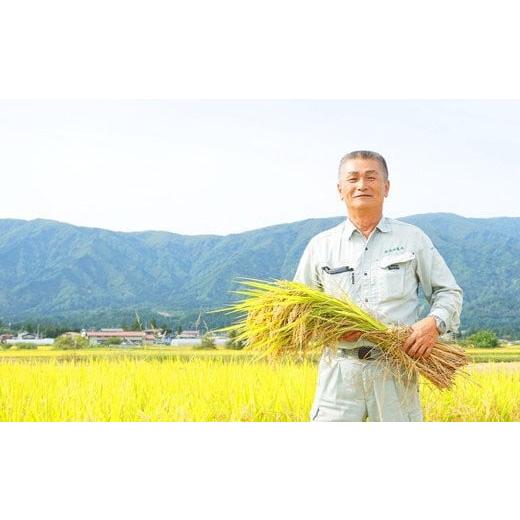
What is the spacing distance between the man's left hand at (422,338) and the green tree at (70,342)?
6.19 ft

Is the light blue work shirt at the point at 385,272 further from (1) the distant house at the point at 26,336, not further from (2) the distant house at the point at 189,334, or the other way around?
(1) the distant house at the point at 26,336

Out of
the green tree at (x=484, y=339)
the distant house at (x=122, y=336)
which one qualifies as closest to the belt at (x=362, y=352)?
the green tree at (x=484, y=339)

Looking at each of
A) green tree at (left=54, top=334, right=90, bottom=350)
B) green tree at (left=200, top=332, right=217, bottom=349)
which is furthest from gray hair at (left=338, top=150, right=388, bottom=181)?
green tree at (left=54, top=334, right=90, bottom=350)

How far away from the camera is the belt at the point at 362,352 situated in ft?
7.38

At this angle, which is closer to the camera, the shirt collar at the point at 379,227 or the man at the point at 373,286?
the man at the point at 373,286

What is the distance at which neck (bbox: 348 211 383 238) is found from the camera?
2338 mm

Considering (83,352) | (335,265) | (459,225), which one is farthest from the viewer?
(459,225)

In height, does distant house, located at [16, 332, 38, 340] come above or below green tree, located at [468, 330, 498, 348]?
above

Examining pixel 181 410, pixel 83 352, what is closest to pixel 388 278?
pixel 181 410

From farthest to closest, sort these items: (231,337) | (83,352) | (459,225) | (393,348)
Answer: (459,225), (83,352), (231,337), (393,348)

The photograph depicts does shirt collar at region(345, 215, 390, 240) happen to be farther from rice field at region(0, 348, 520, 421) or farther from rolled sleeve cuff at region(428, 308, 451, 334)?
rice field at region(0, 348, 520, 421)

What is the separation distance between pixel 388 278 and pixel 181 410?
50.7 inches

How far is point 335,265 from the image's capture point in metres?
2.37

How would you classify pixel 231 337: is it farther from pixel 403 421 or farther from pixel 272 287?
pixel 403 421
